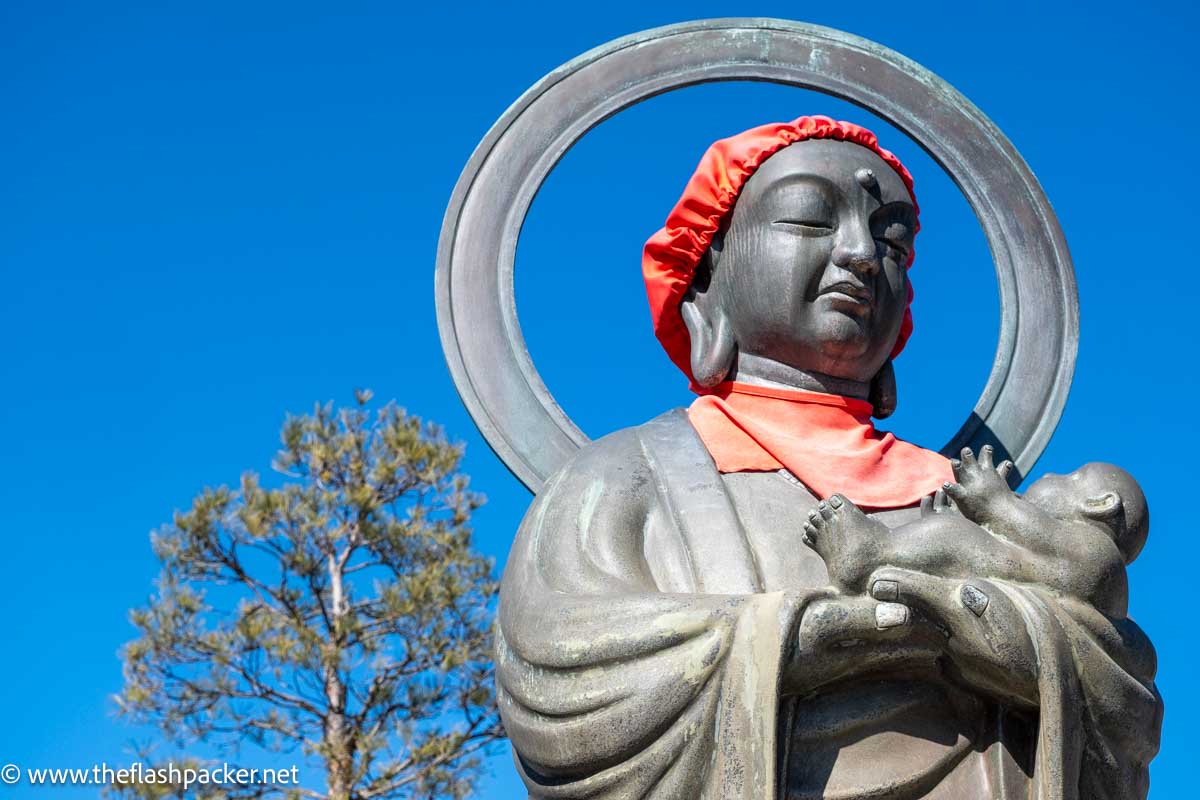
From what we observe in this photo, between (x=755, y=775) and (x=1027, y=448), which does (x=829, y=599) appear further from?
(x=1027, y=448)

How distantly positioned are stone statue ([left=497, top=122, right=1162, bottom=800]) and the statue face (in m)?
0.39

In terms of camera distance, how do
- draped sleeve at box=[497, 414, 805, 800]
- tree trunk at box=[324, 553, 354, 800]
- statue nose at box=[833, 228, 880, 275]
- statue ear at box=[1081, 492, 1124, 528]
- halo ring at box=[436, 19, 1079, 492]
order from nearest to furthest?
draped sleeve at box=[497, 414, 805, 800], statue ear at box=[1081, 492, 1124, 528], statue nose at box=[833, 228, 880, 275], halo ring at box=[436, 19, 1079, 492], tree trunk at box=[324, 553, 354, 800]

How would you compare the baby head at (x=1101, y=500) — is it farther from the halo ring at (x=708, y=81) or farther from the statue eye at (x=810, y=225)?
the statue eye at (x=810, y=225)

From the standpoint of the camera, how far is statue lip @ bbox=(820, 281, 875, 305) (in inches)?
173

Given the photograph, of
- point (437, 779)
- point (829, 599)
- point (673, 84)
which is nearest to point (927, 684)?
point (829, 599)

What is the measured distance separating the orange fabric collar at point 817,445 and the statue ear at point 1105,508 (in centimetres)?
47

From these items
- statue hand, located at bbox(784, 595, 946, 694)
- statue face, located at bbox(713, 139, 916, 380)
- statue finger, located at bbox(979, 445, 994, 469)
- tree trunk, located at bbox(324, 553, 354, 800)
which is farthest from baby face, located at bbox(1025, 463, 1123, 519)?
tree trunk, located at bbox(324, 553, 354, 800)

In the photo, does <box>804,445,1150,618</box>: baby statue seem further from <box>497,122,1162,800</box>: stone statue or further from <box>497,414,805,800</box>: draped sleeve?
<box>497,414,805,800</box>: draped sleeve

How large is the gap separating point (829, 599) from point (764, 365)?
101cm

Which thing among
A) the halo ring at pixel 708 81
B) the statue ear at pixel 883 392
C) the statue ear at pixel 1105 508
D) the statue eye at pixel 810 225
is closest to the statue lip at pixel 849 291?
the statue eye at pixel 810 225

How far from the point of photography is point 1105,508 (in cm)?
391

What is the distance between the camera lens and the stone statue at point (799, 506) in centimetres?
369

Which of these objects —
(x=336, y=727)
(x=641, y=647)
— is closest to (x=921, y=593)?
(x=641, y=647)

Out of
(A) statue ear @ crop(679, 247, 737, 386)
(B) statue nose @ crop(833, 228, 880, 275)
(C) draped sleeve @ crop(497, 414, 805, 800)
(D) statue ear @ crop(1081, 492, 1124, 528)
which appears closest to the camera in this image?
(C) draped sleeve @ crop(497, 414, 805, 800)
